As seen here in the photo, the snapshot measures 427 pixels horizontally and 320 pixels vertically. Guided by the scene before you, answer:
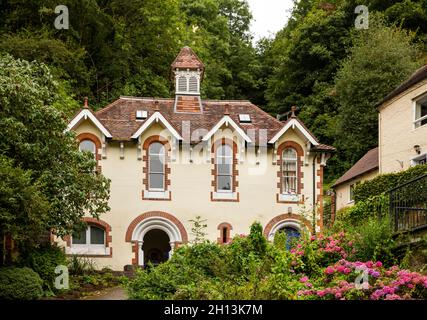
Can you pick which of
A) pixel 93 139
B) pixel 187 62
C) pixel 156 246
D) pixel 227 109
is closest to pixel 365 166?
pixel 227 109

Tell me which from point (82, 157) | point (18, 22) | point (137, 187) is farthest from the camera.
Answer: point (18, 22)

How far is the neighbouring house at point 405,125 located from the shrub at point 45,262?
1585 centimetres

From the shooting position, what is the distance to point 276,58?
6744 centimetres

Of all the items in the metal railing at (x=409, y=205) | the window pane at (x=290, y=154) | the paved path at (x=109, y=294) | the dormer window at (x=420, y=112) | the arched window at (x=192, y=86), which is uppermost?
the arched window at (x=192, y=86)

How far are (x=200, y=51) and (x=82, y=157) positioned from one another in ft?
101

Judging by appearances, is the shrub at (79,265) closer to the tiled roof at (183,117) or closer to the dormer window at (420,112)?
the tiled roof at (183,117)

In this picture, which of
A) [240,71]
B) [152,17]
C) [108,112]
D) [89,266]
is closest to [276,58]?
[240,71]

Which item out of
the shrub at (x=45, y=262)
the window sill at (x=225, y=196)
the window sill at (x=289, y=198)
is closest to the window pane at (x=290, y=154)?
the window sill at (x=289, y=198)

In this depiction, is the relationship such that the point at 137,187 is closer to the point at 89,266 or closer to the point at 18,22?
the point at 89,266

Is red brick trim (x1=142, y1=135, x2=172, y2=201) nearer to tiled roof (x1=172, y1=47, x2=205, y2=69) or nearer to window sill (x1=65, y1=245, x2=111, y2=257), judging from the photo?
window sill (x1=65, y1=245, x2=111, y2=257)

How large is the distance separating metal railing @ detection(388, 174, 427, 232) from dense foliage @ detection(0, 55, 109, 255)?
10.3 meters

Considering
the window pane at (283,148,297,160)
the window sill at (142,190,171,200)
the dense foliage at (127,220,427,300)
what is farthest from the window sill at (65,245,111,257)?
the dense foliage at (127,220,427,300)

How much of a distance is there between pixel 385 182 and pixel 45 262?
12.5 m

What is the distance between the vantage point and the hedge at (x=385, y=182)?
27500mm
